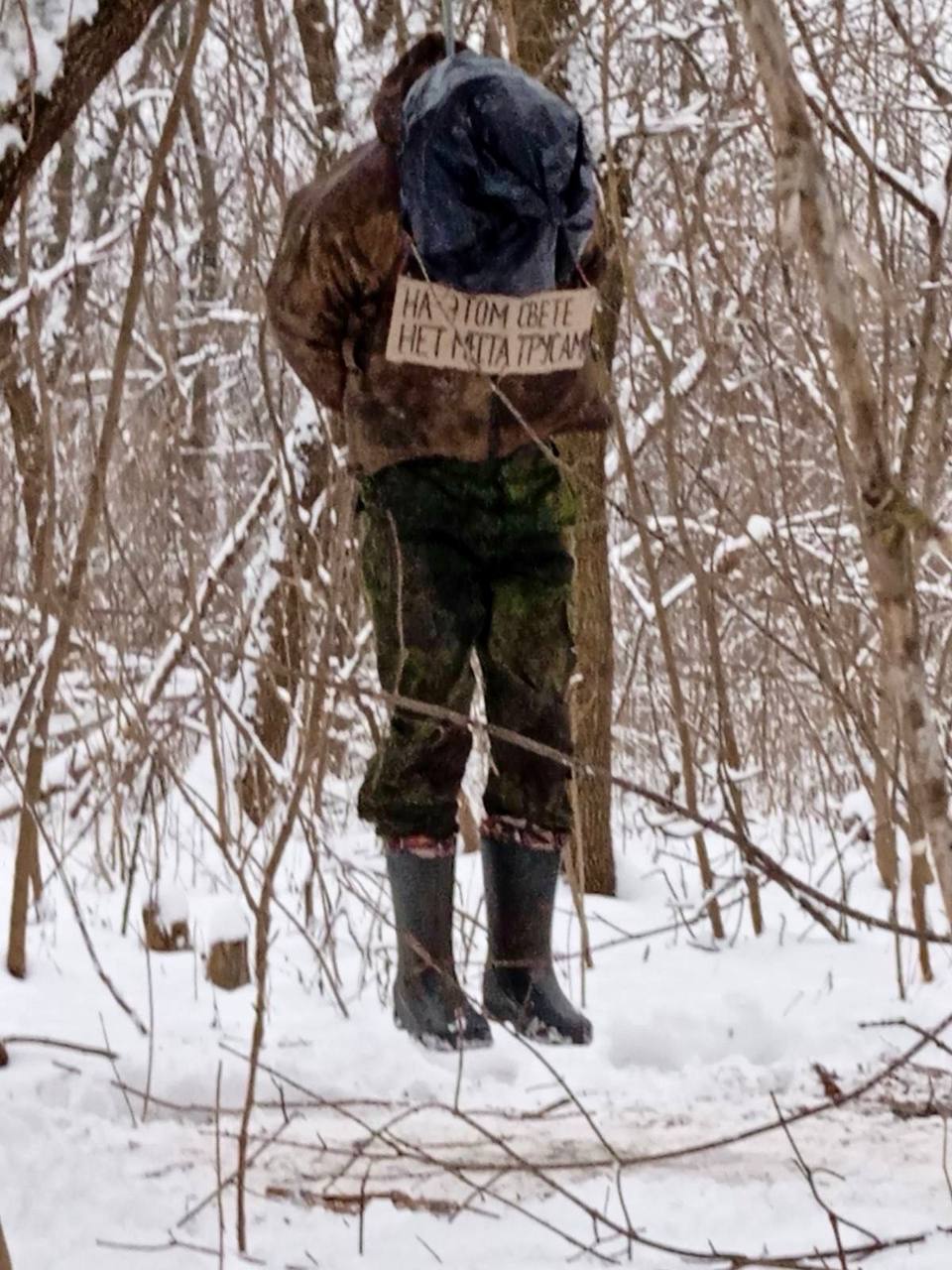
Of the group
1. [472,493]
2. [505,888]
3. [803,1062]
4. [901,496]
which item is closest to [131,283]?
[472,493]

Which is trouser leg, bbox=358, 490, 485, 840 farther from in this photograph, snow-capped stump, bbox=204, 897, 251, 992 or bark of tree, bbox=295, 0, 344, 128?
bark of tree, bbox=295, 0, 344, 128

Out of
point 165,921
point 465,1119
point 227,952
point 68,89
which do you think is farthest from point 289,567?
point 465,1119

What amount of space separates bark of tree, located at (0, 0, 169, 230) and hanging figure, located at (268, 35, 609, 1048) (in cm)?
38

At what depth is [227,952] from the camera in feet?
8.84

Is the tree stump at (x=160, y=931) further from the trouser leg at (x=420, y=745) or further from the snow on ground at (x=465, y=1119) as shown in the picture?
the trouser leg at (x=420, y=745)

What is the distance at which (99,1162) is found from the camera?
1.60 metres

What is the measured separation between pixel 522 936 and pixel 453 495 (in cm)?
A: 66

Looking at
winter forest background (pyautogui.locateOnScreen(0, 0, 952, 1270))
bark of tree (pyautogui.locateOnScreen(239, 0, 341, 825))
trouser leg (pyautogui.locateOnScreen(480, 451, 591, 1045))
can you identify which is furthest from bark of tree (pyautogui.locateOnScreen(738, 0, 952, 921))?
bark of tree (pyautogui.locateOnScreen(239, 0, 341, 825))

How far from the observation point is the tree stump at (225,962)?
8.84 feet

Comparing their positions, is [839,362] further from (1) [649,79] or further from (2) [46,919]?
(1) [649,79]

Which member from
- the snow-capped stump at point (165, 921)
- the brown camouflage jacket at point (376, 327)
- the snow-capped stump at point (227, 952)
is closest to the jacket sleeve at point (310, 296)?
the brown camouflage jacket at point (376, 327)

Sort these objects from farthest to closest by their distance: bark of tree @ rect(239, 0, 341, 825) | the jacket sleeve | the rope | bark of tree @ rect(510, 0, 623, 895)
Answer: bark of tree @ rect(239, 0, 341, 825) < bark of tree @ rect(510, 0, 623, 895) < the jacket sleeve < the rope

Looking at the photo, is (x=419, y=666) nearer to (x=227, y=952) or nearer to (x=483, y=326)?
(x=483, y=326)

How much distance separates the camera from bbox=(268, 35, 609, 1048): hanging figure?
1.81 m
